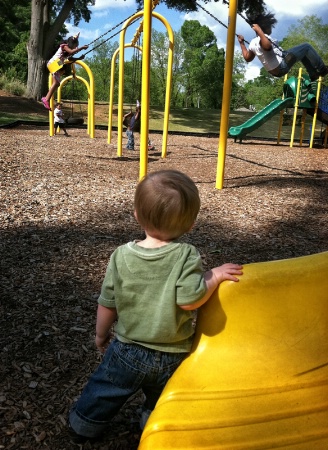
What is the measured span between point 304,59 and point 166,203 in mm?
5937

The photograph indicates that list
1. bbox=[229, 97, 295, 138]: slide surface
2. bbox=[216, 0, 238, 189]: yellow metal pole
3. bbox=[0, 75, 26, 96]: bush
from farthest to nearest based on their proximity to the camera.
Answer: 1. bbox=[0, 75, 26, 96]: bush
2. bbox=[229, 97, 295, 138]: slide surface
3. bbox=[216, 0, 238, 189]: yellow metal pole

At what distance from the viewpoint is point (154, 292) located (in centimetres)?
132

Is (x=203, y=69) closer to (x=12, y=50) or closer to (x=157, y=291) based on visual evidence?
(x=12, y=50)

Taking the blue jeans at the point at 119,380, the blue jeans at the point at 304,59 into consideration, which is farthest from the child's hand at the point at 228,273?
the blue jeans at the point at 304,59

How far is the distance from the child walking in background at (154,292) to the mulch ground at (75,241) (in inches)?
12.7

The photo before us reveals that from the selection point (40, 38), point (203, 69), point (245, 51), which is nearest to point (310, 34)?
point (203, 69)

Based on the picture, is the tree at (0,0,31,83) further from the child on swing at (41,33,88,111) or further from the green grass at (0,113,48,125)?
the child on swing at (41,33,88,111)

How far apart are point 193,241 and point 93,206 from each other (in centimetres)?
123

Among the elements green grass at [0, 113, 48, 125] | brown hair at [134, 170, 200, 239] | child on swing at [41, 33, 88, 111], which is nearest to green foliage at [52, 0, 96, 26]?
green grass at [0, 113, 48, 125]

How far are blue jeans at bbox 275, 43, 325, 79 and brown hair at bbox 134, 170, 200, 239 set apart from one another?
489cm

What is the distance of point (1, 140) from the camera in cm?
859

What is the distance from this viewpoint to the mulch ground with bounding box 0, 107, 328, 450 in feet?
5.78

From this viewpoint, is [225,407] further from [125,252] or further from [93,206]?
[93,206]

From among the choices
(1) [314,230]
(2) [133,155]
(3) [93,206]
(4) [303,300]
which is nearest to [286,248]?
(1) [314,230]
